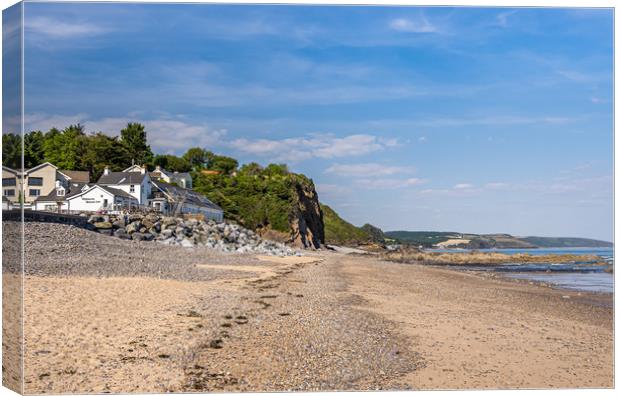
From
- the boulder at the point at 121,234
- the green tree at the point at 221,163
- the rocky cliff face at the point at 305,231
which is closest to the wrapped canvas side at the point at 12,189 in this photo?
the green tree at the point at 221,163

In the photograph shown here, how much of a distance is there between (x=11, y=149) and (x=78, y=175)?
172 centimetres

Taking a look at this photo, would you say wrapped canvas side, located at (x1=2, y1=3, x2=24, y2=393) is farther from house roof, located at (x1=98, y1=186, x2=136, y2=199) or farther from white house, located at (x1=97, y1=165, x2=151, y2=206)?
house roof, located at (x1=98, y1=186, x2=136, y2=199)

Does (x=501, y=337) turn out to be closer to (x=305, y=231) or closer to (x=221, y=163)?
(x=221, y=163)

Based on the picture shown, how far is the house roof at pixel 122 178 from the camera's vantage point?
7844 millimetres

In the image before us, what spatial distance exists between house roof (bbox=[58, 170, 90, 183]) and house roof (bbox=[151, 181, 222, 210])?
7.00 feet

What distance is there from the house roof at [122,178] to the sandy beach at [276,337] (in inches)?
36.3

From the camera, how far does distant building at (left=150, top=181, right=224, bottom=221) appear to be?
10.2 m

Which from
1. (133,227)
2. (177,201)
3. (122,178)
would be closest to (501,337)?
(122,178)

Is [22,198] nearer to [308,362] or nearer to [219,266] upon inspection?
[308,362]

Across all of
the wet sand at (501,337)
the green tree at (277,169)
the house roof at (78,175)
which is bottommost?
the wet sand at (501,337)

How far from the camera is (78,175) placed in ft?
23.2

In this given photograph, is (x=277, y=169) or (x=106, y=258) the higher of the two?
→ (x=277, y=169)

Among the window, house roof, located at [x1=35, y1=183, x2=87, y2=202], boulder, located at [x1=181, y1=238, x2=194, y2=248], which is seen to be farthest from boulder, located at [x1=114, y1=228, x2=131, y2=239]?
the window

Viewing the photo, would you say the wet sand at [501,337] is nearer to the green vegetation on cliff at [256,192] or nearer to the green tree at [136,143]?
the green vegetation on cliff at [256,192]
